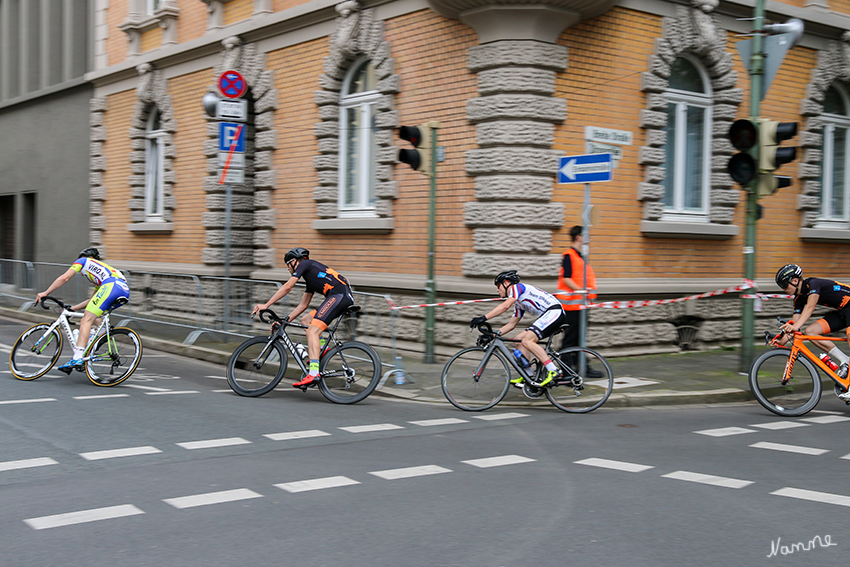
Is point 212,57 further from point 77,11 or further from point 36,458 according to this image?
point 36,458

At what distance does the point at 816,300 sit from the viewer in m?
9.01

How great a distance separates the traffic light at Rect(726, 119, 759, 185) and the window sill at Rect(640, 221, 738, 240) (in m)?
2.08

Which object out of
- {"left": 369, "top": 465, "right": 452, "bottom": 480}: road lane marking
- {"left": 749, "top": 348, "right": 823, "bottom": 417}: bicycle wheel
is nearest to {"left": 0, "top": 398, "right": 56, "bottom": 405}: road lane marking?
{"left": 369, "top": 465, "right": 452, "bottom": 480}: road lane marking

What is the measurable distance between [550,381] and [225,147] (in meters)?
6.02

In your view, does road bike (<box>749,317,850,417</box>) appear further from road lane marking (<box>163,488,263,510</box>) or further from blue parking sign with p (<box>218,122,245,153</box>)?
blue parking sign with p (<box>218,122,245,153</box>)

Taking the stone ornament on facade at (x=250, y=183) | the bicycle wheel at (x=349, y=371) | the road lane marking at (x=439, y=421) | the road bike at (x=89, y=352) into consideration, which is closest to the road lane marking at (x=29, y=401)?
the road bike at (x=89, y=352)

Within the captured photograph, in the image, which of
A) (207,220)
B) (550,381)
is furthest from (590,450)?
(207,220)

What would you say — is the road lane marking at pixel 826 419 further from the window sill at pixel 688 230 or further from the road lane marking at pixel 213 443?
the road lane marking at pixel 213 443

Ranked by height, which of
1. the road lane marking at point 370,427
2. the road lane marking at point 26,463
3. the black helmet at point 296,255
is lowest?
the road lane marking at point 370,427

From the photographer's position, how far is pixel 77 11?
22.8m

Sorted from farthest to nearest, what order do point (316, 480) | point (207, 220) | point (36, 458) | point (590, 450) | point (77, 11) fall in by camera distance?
point (77, 11), point (207, 220), point (590, 450), point (36, 458), point (316, 480)

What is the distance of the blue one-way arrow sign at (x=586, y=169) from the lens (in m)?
9.67

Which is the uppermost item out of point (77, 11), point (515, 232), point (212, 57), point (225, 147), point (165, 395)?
point (77, 11)

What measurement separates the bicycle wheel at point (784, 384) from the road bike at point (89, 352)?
698 centimetres
